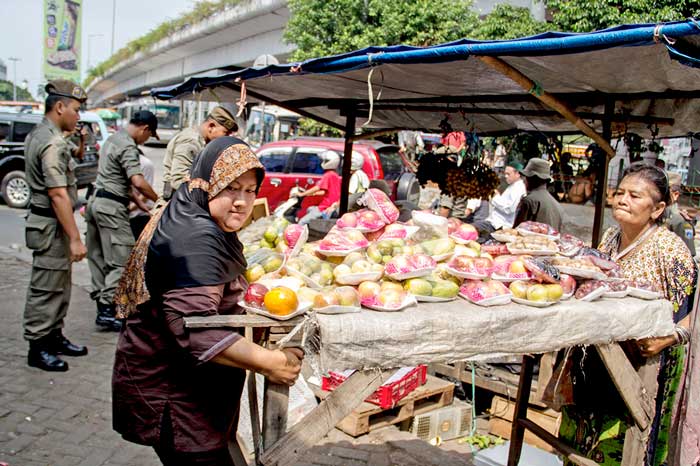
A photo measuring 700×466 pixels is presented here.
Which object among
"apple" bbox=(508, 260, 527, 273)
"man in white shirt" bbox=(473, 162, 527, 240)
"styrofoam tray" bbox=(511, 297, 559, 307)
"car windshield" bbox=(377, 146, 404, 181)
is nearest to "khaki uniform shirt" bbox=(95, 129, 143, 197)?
"apple" bbox=(508, 260, 527, 273)

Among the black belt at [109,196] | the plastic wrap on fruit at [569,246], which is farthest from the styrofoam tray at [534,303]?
the black belt at [109,196]

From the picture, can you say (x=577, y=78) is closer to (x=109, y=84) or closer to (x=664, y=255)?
(x=664, y=255)

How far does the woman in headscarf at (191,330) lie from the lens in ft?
6.40

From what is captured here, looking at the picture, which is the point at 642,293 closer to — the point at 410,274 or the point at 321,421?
the point at 410,274

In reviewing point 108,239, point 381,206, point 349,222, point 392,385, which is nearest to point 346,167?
point 108,239

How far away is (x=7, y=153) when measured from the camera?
41.3 feet

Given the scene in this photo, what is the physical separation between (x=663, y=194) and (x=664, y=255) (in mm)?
301

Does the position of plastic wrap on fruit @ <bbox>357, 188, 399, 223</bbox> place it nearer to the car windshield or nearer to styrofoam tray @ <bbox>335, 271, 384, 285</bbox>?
styrofoam tray @ <bbox>335, 271, 384, 285</bbox>

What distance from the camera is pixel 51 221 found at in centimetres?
438

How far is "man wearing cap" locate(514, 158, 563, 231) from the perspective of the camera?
562cm

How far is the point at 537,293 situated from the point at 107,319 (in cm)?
458

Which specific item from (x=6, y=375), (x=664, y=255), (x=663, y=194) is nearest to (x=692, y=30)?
(x=663, y=194)

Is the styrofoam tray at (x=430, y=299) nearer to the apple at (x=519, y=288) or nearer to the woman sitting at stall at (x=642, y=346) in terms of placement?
the apple at (x=519, y=288)

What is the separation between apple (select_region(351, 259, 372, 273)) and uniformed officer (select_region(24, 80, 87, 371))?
268cm
